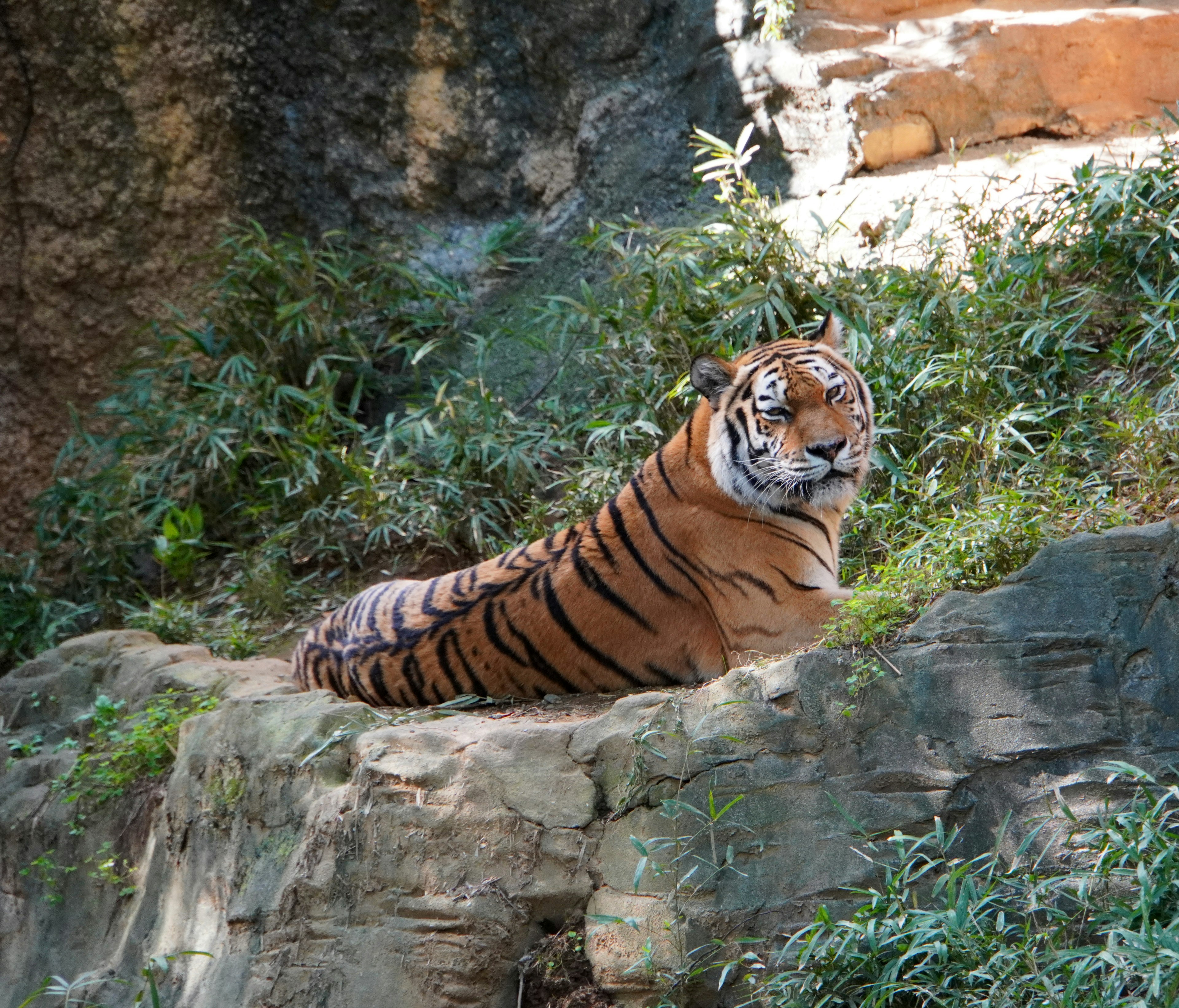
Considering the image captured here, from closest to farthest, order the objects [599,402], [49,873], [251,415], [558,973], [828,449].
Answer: [558,973]
[828,449]
[49,873]
[599,402]
[251,415]

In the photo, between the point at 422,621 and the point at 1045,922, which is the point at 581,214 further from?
the point at 1045,922

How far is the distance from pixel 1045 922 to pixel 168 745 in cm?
291

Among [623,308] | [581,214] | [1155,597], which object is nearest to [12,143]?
[581,214]

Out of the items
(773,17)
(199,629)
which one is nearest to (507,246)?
(773,17)

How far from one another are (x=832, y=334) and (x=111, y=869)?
3107 mm

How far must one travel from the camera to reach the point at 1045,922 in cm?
286

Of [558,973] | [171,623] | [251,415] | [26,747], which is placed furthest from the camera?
[251,415]

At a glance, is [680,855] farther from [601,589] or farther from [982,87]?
[982,87]

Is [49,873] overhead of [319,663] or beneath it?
beneath

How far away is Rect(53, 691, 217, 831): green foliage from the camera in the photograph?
4.38 m

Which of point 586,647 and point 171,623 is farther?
point 171,623

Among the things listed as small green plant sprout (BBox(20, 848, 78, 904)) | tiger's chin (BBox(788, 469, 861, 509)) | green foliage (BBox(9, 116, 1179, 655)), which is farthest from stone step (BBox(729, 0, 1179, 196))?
small green plant sprout (BBox(20, 848, 78, 904))

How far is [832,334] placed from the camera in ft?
14.4

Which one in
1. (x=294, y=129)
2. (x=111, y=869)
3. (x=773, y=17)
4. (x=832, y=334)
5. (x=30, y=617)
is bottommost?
(x=30, y=617)
